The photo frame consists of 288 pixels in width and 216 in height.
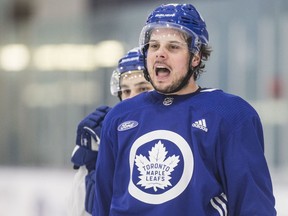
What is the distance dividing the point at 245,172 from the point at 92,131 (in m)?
0.84

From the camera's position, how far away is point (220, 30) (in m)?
7.28

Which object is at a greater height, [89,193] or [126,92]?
[126,92]

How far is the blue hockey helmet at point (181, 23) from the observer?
6.35ft

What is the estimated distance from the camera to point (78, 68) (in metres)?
8.92

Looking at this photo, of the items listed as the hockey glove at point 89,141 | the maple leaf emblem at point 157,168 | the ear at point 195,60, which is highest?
the ear at point 195,60

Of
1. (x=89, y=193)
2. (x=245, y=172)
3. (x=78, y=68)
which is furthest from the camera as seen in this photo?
(x=78, y=68)

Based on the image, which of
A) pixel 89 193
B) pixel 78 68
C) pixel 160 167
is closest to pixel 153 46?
pixel 160 167

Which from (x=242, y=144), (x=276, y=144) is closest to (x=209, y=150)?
(x=242, y=144)

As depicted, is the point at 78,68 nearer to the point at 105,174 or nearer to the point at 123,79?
the point at 123,79

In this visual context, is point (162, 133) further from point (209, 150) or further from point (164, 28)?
point (164, 28)

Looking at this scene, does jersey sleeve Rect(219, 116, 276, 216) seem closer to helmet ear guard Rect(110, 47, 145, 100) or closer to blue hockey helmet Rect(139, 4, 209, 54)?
blue hockey helmet Rect(139, 4, 209, 54)

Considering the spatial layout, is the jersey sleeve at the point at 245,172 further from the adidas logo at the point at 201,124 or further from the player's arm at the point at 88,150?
the player's arm at the point at 88,150

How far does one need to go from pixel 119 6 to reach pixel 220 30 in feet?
4.83

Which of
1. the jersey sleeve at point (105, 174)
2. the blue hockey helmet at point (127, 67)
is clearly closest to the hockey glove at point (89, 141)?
the blue hockey helmet at point (127, 67)
